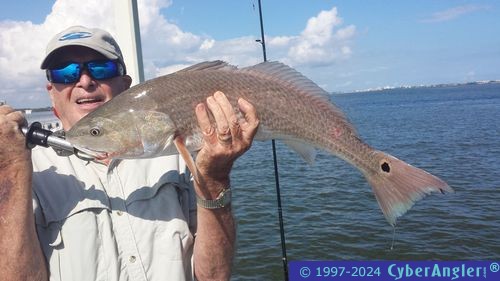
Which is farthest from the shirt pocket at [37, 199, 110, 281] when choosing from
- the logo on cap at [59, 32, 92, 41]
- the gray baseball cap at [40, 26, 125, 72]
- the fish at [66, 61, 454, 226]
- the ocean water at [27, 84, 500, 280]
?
the ocean water at [27, 84, 500, 280]

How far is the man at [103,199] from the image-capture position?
2.56 metres

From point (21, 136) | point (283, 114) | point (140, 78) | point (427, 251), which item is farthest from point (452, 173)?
point (21, 136)

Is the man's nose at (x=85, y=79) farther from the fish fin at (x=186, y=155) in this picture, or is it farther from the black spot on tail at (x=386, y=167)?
the black spot on tail at (x=386, y=167)

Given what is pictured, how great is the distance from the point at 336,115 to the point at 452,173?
1684 centimetres

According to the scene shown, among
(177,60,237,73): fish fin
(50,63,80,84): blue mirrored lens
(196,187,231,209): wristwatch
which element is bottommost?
(196,187,231,209): wristwatch

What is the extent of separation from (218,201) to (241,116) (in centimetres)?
57

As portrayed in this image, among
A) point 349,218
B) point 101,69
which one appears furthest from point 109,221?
point 349,218

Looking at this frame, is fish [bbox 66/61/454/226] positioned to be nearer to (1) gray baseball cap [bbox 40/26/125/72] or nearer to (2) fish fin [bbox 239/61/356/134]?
(2) fish fin [bbox 239/61/356/134]

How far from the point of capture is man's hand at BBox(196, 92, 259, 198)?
8.62ft

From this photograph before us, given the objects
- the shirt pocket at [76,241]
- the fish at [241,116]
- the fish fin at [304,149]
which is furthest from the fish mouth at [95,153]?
the fish fin at [304,149]

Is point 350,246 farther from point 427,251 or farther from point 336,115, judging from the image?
point 336,115

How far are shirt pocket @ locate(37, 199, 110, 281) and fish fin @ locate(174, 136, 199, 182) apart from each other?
0.65 meters

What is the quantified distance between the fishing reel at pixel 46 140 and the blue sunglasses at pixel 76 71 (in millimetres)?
468

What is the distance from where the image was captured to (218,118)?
8.55ft
